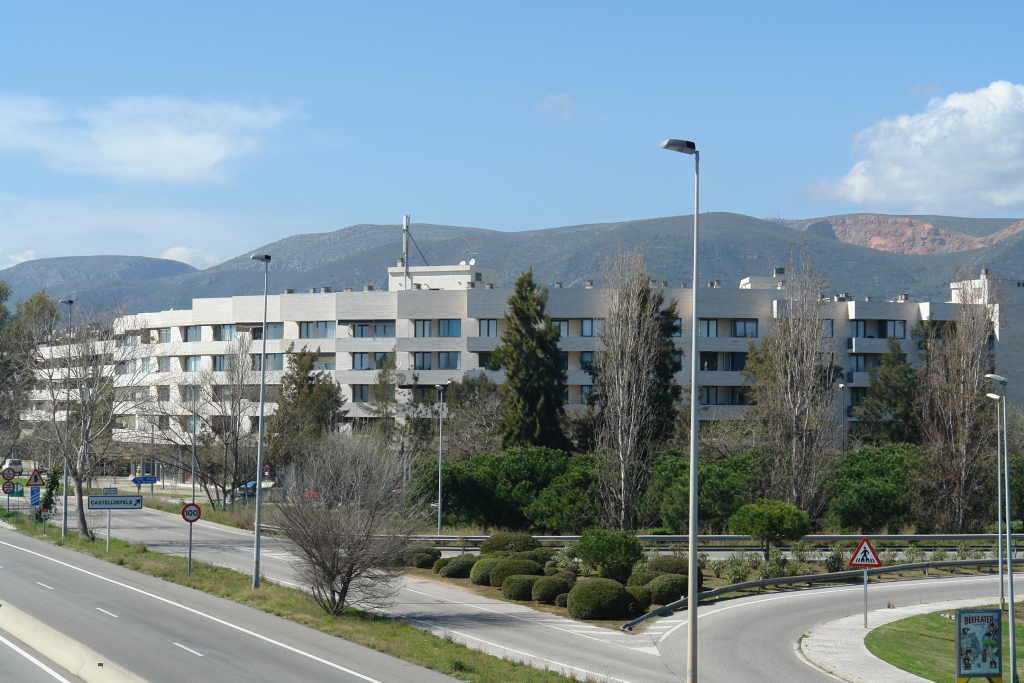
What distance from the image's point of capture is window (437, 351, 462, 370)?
76938mm

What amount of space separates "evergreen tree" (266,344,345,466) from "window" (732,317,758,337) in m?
31.8

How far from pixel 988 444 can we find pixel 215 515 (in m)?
44.8

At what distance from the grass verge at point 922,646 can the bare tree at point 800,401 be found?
20722 mm

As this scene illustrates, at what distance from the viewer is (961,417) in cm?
5506

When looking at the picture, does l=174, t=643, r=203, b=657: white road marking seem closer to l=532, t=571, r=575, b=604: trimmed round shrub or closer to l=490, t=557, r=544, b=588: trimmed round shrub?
l=532, t=571, r=575, b=604: trimmed round shrub

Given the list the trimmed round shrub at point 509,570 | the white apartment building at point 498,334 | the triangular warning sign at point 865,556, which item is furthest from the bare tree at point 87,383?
the triangular warning sign at point 865,556

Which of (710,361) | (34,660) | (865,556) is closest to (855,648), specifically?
(865,556)

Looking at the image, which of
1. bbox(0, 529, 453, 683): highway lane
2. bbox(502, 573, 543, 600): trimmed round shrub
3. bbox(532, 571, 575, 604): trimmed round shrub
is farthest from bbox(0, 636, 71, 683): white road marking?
bbox(532, 571, 575, 604): trimmed round shrub

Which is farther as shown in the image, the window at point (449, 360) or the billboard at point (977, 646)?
the window at point (449, 360)

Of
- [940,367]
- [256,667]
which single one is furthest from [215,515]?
[940,367]

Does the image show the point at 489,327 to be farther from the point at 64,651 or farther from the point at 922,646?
the point at 64,651

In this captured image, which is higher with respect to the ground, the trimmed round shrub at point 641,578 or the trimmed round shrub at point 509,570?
the trimmed round shrub at point 641,578

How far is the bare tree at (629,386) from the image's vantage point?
171 feet

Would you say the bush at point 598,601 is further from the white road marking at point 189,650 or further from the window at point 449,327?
the window at point 449,327
